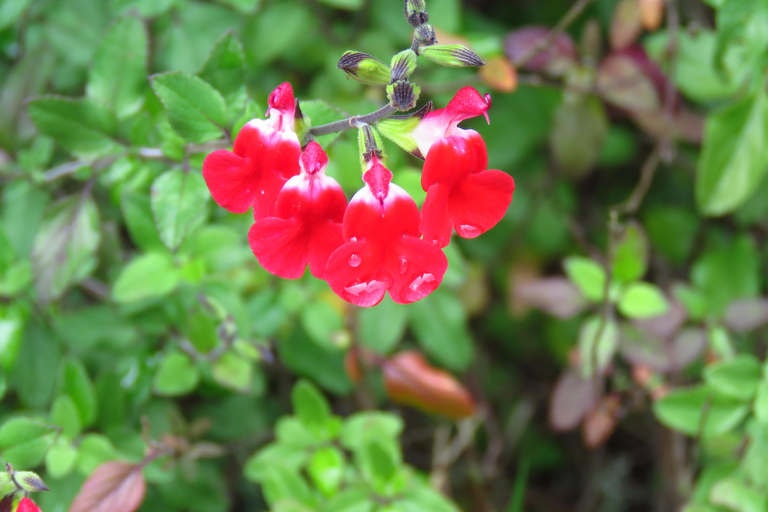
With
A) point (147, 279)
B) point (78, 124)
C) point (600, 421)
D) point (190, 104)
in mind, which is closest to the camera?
point (190, 104)

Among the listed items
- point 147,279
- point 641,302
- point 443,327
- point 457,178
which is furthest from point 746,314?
point 147,279

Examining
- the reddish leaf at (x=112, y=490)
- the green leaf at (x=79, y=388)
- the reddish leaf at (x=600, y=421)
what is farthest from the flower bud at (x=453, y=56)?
the reddish leaf at (x=600, y=421)

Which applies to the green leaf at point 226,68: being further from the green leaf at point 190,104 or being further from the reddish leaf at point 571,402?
the reddish leaf at point 571,402

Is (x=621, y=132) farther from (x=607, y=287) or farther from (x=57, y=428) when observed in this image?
(x=57, y=428)

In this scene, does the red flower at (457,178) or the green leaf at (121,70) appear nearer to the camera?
the red flower at (457,178)

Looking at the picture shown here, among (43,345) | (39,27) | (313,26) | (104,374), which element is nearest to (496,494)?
(104,374)

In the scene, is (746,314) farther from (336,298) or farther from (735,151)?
(336,298)
